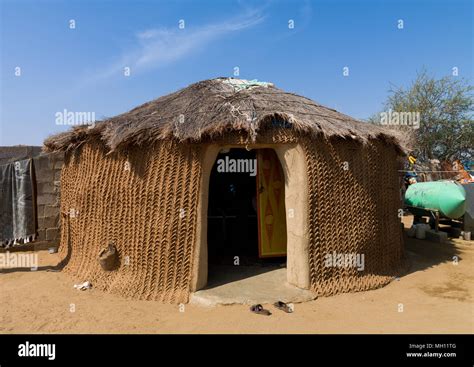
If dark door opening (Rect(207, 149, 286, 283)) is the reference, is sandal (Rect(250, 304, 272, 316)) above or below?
below

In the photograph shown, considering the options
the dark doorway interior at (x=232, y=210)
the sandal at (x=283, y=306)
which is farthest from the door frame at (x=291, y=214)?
the dark doorway interior at (x=232, y=210)

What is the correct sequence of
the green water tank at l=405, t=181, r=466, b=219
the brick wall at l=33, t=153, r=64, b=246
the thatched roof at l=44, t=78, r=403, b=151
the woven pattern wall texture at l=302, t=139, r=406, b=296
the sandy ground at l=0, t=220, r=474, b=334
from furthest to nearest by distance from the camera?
the green water tank at l=405, t=181, r=466, b=219 → the brick wall at l=33, t=153, r=64, b=246 → the woven pattern wall texture at l=302, t=139, r=406, b=296 → the thatched roof at l=44, t=78, r=403, b=151 → the sandy ground at l=0, t=220, r=474, b=334

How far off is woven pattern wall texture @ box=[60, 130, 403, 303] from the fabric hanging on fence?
3.40 feet

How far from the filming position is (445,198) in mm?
A: 8938

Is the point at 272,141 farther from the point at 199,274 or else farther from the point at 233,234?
the point at 233,234

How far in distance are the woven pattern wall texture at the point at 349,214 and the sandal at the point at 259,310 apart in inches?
41.4

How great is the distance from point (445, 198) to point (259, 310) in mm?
6866

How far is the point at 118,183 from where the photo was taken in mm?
5660

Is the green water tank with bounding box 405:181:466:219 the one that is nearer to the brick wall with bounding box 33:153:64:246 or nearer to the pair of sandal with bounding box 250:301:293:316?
the pair of sandal with bounding box 250:301:293:316

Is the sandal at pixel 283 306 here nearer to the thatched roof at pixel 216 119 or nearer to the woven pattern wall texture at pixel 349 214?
the woven pattern wall texture at pixel 349 214

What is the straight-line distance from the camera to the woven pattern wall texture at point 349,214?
5375 millimetres

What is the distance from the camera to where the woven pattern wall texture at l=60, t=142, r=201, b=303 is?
5207 mm

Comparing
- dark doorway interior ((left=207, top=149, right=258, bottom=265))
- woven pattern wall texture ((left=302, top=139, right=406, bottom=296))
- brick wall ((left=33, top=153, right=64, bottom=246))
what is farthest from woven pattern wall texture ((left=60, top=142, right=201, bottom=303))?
dark doorway interior ((left=207, top=149, right=258, bottom=265))

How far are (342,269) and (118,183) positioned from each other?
3928 mm
